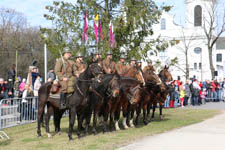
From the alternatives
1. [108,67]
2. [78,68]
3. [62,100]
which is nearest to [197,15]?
[108,67]

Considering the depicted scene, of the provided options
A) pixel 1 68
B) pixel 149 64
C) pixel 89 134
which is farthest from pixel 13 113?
pixel 1 68

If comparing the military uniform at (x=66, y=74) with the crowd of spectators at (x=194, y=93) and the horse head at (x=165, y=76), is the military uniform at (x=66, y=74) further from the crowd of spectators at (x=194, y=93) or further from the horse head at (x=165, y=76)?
the crowd of spectators at (x=194, y=93)

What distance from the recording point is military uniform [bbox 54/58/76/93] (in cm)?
1068

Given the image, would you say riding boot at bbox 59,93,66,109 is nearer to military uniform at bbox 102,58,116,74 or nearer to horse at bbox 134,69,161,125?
military uniform at bbox 102,58,116,74

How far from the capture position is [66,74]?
11.0 meters

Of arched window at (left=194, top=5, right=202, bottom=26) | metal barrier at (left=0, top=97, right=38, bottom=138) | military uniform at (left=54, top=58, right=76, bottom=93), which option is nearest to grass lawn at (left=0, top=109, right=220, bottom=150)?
metal barrier at (left=0, top=97, right=38, bottom=138)

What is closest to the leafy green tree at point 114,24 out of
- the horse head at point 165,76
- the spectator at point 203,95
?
the horse head at point 165,76

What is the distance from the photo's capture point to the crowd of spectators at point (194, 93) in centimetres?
2458

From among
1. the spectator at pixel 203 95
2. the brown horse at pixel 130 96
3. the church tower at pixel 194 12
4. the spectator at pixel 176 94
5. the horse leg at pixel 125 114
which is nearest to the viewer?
the brown horse at pixel 130 96

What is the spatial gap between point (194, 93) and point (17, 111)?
53.0 ft

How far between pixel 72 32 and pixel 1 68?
4135 cm

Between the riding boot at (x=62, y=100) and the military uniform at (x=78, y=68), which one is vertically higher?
the military uniform at (x=78, y=68)

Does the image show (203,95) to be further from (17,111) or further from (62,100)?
(62,100)

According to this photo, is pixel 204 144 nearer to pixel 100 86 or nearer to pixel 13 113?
pixel 100 86
